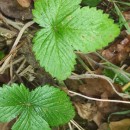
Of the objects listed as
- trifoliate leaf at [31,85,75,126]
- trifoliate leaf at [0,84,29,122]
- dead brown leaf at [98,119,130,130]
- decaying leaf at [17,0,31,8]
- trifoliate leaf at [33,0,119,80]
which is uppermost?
decaying leaf at [17,0,31,8]

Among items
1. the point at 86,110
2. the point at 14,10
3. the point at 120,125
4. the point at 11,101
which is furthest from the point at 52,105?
the point at 14,10

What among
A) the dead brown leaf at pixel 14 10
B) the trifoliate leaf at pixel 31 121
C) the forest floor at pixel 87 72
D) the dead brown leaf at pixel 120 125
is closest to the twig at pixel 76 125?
the forest floor at pixel 87 72

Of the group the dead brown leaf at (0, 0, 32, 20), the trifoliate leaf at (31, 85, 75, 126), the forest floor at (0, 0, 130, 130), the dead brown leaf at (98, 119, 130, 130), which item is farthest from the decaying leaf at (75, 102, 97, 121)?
the dead brown leaf at (0, 0, 32, 20)

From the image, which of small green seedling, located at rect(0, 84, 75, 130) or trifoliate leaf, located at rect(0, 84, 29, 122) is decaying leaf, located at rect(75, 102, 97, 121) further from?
trifoliate leaf, located at rect(0, 84, 29, 122)

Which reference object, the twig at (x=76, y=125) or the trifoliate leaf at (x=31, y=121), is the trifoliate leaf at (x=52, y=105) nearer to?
the trifoliate leaf at (x=31, y=121)

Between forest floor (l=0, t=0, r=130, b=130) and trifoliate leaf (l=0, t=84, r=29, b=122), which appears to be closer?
trifoliate leaf (l=0, t=84, r=29, b=122)

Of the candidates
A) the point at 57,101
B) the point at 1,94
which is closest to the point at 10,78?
the point at 1,94

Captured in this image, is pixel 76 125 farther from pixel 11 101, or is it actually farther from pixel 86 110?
pixel 11 101
